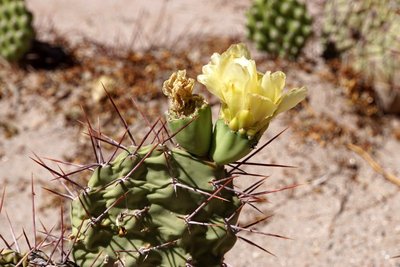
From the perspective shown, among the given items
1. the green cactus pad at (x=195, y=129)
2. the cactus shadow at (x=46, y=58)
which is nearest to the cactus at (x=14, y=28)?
the cactus shadow at (x=46, y=58)

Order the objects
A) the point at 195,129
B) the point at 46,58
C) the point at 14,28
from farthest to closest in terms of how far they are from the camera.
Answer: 1. the point at 46,58
2. the point at 14,28
3. the point at 195,129

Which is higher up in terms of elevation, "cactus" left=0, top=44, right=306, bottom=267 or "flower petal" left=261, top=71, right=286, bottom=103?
"flower petal" left=261, top=71, right=286, bottom=103

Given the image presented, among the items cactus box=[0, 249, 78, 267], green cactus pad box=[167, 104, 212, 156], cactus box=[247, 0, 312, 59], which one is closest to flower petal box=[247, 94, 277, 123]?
green cactus pad box=[167, 104, 212, 156]

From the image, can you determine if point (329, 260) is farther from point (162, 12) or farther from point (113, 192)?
point (162, 12)

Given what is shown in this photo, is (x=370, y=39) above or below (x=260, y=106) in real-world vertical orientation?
below

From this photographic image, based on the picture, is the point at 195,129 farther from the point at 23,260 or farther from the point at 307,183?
the point at 307,183

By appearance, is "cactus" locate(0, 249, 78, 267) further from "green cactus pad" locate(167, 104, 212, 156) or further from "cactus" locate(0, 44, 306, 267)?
"green cactus pad" locate(167, 104, 212, 156)

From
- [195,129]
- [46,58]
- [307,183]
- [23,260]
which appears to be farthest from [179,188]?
[46,58]
